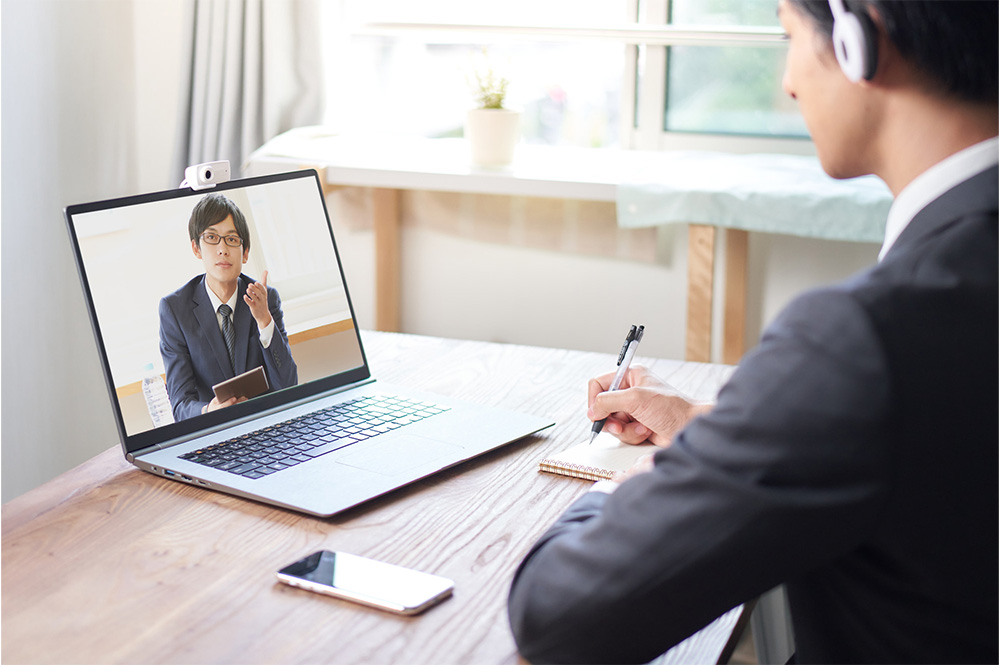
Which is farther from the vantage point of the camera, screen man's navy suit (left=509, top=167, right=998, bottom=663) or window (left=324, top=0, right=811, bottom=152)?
window (left=324, top=0, right=811, bottom=152)

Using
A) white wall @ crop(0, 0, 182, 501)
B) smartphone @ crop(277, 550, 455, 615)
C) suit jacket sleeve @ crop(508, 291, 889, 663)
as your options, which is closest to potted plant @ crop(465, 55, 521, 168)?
white wall @ crop(0, 0, 182, 501)

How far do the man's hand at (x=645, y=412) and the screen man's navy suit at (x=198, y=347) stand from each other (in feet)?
1.18

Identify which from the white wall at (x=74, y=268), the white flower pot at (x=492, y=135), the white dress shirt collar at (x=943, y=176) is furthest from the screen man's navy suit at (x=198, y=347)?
the white wall at (x=74, y=268)

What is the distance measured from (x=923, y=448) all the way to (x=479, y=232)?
1.70 metres

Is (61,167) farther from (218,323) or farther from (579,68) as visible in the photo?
(218,323)

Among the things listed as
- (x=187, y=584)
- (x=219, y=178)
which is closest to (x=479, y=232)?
(x=219, y=178)

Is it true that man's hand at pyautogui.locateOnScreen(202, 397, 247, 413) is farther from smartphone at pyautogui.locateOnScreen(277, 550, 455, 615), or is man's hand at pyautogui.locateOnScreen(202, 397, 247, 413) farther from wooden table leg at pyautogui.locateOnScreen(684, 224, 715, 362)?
wooden table leg at pyautogui.locateOnScreen(684, 224, 715, 362)

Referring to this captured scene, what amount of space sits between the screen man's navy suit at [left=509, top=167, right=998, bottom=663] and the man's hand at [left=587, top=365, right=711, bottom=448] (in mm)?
385

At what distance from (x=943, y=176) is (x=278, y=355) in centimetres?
70

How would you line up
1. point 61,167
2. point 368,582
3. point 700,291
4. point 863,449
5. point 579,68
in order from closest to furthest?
point 863,449, point 368,582, point 700,291, point 61,167, point 579,68

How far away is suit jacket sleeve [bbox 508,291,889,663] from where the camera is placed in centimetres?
50

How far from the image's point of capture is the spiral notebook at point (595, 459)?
930mm

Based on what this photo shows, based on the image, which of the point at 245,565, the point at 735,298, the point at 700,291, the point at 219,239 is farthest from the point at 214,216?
the point at 735,298

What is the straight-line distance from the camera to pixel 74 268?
2.09 metres
